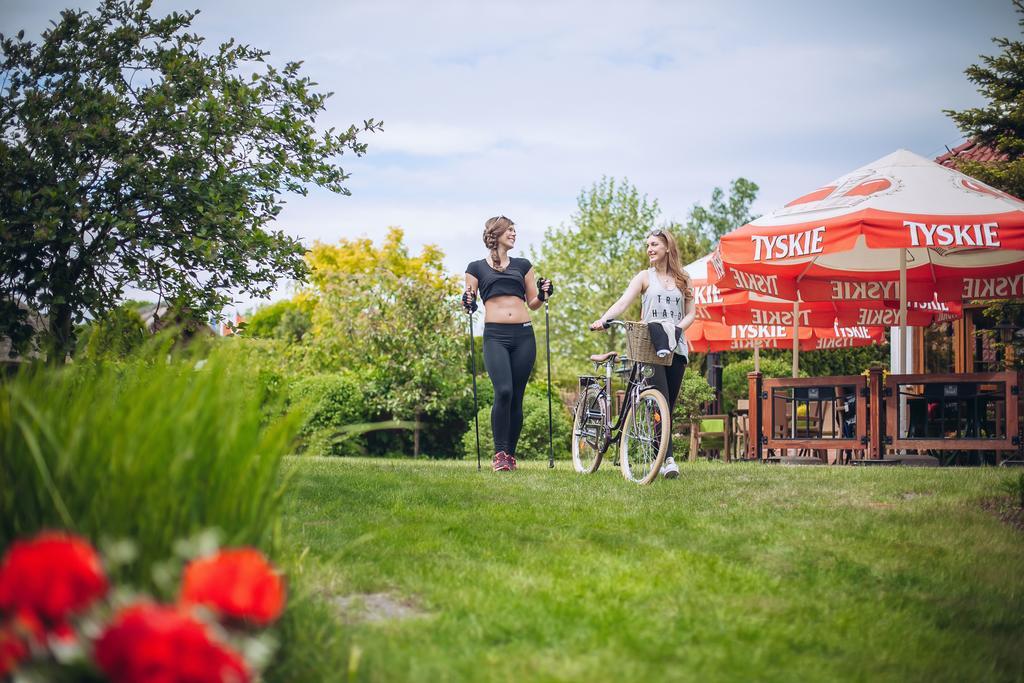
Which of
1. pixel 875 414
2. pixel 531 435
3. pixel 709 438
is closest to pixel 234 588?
pixel 875 414

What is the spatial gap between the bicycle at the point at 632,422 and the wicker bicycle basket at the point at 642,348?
36 mm

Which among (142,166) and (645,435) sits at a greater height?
(142,166)

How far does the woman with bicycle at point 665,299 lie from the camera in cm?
740

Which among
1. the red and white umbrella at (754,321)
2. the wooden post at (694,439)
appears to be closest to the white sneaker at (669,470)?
the red and white umbrella at (754,321)

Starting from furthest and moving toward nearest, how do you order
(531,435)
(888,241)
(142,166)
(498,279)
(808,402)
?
(531,435) < (808,402) < (888,241) < (498,279) < (142,166)

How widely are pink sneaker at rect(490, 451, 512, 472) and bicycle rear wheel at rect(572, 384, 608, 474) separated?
0.69m

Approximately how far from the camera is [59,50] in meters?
5.48

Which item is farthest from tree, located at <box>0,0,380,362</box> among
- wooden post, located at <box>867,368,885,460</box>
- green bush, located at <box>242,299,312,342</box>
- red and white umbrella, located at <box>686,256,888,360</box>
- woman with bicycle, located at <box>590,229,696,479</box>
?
green bush, located at <box>242,299,312,342</box>

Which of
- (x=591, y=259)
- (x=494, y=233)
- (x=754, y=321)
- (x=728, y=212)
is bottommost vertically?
(x=754, y=321)

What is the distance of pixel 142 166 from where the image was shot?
17.3 feet

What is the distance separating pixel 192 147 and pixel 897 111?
58.4ft

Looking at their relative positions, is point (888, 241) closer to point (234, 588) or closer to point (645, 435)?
point (645, 435)

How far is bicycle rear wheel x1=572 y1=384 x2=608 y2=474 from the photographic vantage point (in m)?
8.27

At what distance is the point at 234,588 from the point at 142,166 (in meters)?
4.04
